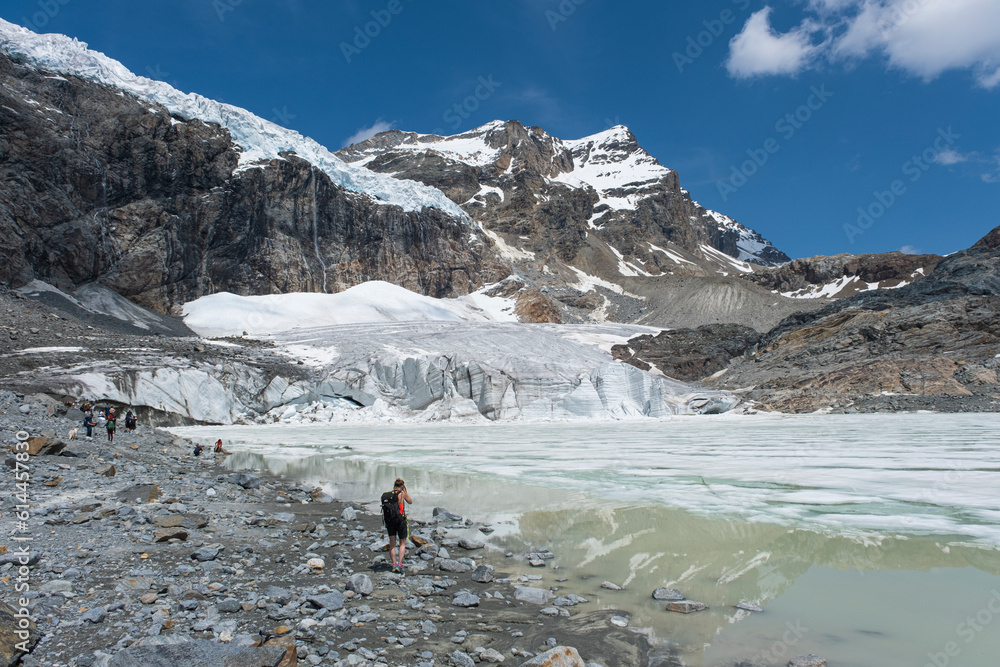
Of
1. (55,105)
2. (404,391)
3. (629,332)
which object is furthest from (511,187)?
(404,391)

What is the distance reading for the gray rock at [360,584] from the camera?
15.3 ft

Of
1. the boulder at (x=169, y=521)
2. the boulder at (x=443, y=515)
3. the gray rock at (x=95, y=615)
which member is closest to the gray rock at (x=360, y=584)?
the gray rock at (x=95, y=615)

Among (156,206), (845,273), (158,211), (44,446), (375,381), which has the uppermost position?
(845,273)

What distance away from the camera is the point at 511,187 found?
118625 millimetres

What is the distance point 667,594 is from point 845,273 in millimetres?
119634

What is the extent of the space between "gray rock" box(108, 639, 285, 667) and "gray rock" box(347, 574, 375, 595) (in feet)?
4.36

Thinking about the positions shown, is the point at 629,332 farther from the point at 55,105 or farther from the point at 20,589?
the point at 20,589

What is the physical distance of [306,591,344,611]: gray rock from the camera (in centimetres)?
425

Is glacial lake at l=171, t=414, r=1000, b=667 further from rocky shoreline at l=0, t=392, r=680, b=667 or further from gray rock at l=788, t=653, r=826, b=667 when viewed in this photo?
rocky shoreline at l=0, t=392, r=680, b=667

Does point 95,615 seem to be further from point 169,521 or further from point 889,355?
point 889,355

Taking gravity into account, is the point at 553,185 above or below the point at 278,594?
above

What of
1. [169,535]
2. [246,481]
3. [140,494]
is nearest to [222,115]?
[246,481]

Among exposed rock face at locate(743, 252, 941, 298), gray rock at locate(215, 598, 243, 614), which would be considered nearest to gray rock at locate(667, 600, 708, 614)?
gray rock at locate(215, 598, 243, 614)

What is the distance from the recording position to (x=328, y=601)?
4332 millimetres
